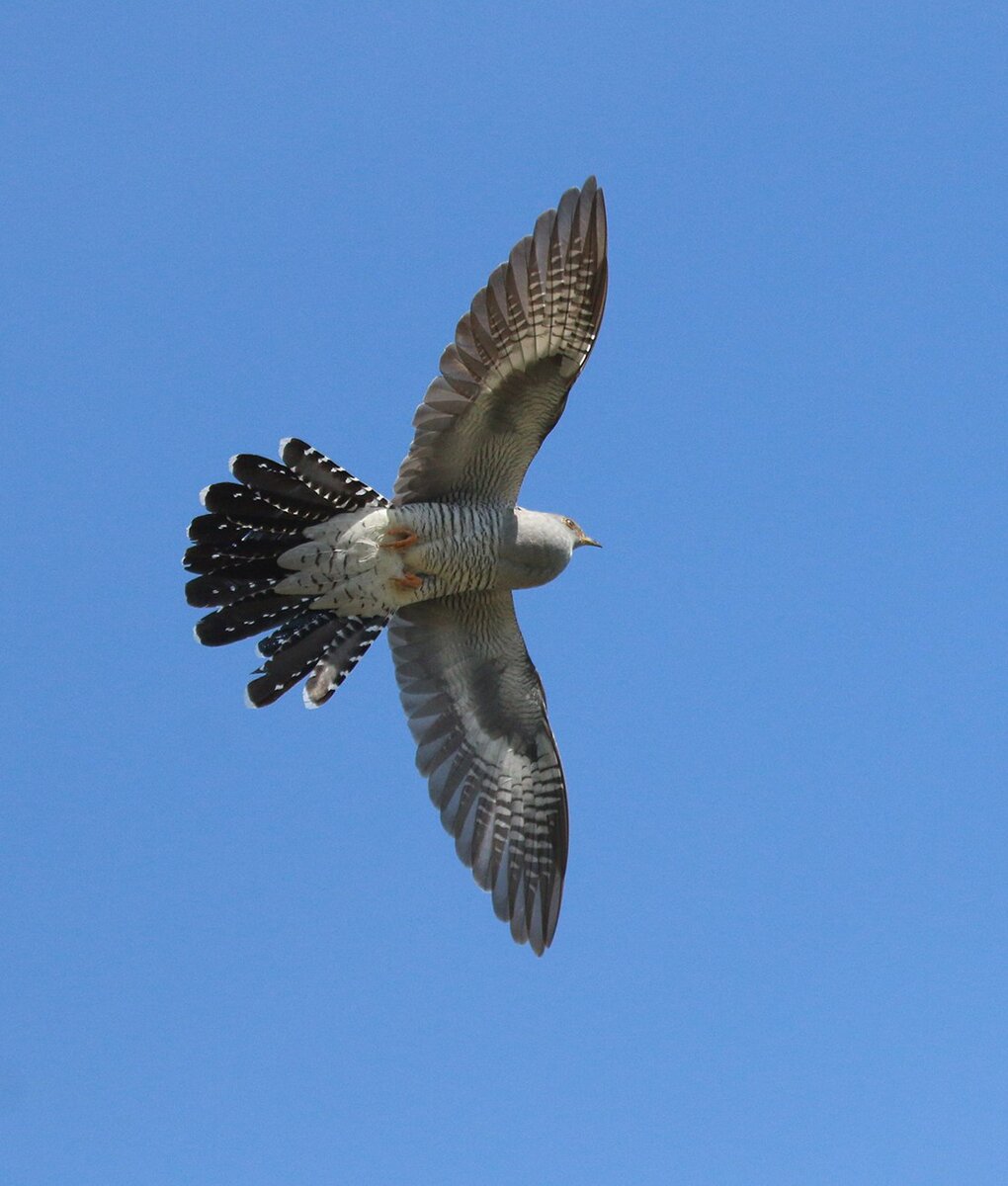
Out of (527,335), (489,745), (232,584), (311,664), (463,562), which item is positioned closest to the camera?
(527,335)

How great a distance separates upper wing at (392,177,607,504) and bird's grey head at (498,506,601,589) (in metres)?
0.73

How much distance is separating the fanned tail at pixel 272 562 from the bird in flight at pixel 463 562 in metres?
0.01

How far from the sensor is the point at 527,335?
10.6 meters

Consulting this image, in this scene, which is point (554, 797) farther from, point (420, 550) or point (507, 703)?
point (420, 550)

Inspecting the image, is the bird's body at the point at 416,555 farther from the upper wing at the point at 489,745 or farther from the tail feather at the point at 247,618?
the upper wing at the point at 489,745

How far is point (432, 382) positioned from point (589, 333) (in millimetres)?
1040

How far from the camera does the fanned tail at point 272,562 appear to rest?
10727 millimetres

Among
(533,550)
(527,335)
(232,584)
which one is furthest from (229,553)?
(527,335)

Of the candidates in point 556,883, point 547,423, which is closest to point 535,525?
point 547,423

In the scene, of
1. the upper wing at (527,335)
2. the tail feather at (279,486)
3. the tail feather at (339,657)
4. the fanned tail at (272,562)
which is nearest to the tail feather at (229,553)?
the fanned tail at (272,562)

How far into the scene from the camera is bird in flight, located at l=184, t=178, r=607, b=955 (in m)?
10.6

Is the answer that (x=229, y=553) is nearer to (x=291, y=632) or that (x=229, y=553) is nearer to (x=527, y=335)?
(x=291, y=632)

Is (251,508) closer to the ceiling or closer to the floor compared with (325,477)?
closer to the floor

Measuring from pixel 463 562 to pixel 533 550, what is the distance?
490 millimetres
